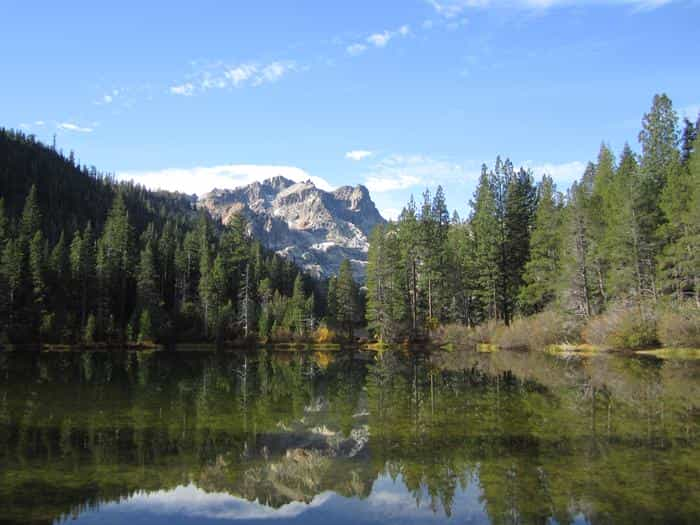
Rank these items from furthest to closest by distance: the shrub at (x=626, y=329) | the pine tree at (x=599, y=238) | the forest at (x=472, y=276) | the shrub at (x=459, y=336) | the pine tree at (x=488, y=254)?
the pine tree at (x=488, y=254), the shrub at (x=459, y=336), the pine tree at (x=599, y=238), the forest at (x=472, y=276), the shrub at (x=626, y=329)

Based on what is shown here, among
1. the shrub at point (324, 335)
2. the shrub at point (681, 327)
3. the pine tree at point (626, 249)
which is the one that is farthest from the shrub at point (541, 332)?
the shrub at point (324, 335)

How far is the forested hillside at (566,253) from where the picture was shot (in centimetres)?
4262

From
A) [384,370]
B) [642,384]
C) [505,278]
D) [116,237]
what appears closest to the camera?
[642,384]

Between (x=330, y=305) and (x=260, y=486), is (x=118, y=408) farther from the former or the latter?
(x=330, y=305)

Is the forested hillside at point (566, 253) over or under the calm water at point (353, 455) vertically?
over

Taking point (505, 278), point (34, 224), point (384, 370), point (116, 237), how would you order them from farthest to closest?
point (34, 224), point (116, 237), point (505, 278), point (384, 370)

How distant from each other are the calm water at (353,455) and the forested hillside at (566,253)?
21641 millimetres

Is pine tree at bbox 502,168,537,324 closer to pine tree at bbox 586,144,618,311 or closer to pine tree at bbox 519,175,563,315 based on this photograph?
pine tree at bbox 519,175,563,315

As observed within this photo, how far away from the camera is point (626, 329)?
135ft

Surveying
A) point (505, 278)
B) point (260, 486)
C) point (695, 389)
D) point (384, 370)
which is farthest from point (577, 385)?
point (505, 278)

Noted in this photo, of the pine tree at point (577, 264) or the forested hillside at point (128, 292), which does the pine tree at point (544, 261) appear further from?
the forested hillside at point (128, 292)

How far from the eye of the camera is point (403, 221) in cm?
6956

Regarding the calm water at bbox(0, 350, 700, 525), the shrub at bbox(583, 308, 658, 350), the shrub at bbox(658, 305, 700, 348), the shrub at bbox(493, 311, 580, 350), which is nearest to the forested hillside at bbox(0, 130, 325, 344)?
the shrub at bbox(493, 311, 580, 350)

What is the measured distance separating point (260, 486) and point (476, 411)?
9627 millimetres
